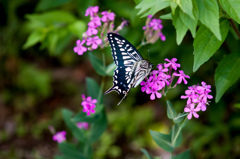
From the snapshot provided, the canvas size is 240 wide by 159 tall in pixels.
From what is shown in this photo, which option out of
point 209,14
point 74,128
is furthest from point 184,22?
point 74,128

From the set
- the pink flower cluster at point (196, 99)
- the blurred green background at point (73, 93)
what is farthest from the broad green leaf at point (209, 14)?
the blurred green background at point (73, 93)

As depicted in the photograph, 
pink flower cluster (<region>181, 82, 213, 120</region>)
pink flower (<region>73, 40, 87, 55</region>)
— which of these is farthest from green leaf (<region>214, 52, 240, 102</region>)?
pink flower (<region>73, 40, 87, 55</region>)

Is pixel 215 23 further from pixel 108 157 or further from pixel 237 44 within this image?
→ pixel 108 157

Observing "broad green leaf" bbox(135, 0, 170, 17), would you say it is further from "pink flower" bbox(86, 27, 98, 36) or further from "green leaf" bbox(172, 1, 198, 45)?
"pink flower" bbox(86, 27, 98, 36)

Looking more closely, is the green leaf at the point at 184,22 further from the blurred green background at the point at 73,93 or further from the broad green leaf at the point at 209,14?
the blurred green background at the point at 73,93

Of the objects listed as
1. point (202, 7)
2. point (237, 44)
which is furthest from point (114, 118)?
point (202, 7)

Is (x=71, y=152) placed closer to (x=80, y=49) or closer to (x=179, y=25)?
(x=80, y=49)
